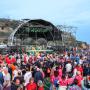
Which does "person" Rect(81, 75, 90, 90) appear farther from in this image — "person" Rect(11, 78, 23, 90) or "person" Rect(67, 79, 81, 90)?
"person" Rect(11, 78, 23, 90)

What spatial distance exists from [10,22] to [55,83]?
66686mm

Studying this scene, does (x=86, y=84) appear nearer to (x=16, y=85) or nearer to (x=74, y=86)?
(x=74, y=86)

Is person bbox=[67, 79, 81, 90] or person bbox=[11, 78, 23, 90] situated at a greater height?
person bbox=[11, 78, 23, 90]

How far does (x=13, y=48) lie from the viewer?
53281mm

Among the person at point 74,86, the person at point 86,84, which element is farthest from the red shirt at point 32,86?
the person at point 86,84

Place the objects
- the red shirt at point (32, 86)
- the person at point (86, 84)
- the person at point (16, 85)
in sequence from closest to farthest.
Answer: the person at point (16, 85), the red shirt at point (32, 86), the person at point (86, 84)

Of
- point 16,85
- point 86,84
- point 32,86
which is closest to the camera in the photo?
point 16,85

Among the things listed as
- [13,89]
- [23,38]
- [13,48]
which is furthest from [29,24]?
[13,89]

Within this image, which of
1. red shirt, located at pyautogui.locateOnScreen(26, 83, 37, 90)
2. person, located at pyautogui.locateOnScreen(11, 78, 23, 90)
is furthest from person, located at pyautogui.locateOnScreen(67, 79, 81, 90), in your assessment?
person, located at pyautogui.locateOnScreen(11, 78, 23, 90)

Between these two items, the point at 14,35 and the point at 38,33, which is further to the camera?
the point at 38,33

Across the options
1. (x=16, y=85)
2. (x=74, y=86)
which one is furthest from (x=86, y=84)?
(x=16, y=85)

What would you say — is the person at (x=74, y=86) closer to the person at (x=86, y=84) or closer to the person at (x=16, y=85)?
the person at (x=86, y=84)

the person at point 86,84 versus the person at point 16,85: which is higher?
the person at point 16,85

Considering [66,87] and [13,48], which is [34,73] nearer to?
[66,87]
